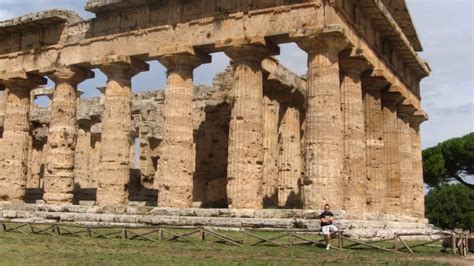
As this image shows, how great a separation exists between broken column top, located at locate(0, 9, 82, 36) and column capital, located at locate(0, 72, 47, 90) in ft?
7.79

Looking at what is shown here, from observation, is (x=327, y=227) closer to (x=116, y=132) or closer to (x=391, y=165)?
(x=391, y=165)

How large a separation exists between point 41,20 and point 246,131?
1254cm

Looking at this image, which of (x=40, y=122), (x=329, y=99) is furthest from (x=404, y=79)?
(x=40, y=122)

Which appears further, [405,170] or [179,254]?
[405,170]

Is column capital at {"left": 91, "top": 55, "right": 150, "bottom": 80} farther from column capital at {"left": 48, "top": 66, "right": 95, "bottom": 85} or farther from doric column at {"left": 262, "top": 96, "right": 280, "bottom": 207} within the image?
doric column at {"left": 262, "top": 96, "right": 280, "bottom": 207}

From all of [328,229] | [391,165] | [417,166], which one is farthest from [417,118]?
[328,229]

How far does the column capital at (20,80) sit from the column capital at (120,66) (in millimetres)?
4723

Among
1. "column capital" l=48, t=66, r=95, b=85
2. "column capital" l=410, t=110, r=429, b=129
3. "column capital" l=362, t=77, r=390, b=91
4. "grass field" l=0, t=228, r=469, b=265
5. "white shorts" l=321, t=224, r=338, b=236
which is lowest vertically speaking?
"grass field" l=0, t=228, r=469, b=265

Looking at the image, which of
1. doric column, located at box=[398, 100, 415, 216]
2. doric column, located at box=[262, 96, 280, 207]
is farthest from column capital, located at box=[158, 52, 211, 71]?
doric column, located at box=[398, 100, 415, 216]

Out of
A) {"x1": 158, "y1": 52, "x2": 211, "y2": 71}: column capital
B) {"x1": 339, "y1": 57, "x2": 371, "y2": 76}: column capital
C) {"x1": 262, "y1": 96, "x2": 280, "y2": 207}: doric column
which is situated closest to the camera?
{"x1": 339, "y1": 57, "x2": 371, "y2": 76}: column capital

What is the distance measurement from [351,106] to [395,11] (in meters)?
8.06

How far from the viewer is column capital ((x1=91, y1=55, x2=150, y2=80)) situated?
2428 centimetres

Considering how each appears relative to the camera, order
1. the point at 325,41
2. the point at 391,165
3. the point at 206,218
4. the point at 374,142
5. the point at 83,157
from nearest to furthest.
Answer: the point at 206,218
the point at 325,41
the point at 374,142
the point at 391,165
the point at 83,157

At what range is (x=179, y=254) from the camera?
13.9 metres
